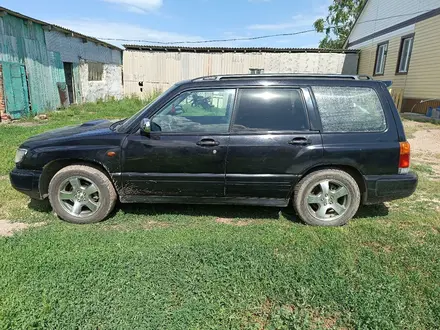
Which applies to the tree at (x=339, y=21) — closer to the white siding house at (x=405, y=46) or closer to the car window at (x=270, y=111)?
the white siding house at (x=405, y=46)

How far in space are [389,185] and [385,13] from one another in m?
17.9

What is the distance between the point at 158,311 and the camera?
2.22m

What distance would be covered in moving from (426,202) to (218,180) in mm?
3145

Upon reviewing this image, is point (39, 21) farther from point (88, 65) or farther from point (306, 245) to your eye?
point (306, 245)

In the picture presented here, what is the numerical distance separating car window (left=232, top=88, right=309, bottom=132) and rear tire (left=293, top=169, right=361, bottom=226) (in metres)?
0.63

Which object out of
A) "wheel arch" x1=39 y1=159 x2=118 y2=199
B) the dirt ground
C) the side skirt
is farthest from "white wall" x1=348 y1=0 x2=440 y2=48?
"wheel arch" x1=39 y1=159 x2=118 y2=199

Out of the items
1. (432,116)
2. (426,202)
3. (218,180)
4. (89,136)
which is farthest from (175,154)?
(432,116)

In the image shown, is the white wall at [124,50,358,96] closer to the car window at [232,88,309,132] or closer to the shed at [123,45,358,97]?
the shed at [123,45,358,97]

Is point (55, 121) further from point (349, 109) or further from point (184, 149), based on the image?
point (349, 109)

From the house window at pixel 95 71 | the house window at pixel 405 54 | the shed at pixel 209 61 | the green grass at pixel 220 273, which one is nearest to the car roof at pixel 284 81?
the green grass at pixel 220 273

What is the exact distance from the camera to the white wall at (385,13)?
1370 cm

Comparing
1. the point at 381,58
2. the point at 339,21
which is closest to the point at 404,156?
the point at 381,58

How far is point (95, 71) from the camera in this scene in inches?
728

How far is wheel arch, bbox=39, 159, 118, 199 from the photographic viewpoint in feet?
11.6
